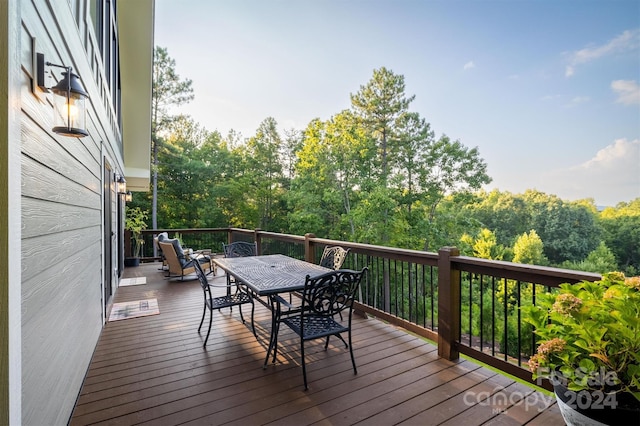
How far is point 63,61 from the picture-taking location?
6.31 ft

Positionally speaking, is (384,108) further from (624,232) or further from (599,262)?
(624,232)

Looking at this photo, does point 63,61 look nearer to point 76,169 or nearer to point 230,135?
point 76,169

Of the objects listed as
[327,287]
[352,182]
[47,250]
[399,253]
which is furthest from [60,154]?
[352,182]

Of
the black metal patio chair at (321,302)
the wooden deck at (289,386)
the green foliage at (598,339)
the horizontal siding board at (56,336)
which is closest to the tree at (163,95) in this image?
the wooden deck at (289,386)

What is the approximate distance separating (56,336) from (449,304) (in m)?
2.96

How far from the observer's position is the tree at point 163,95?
16.6 m

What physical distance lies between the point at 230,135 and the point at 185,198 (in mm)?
5925

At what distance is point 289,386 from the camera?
2498mm

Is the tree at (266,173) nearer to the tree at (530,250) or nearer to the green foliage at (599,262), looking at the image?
the tree at (530,250)

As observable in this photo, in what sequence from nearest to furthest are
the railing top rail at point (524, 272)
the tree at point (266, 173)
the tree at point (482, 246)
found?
the railing top rail at point (524, 272) < the tree at point (482, 246) < the tree at point (266, 173)

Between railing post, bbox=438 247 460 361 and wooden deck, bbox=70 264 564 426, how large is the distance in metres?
0.13

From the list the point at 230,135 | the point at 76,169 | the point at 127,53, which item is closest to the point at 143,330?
the point at 76,169

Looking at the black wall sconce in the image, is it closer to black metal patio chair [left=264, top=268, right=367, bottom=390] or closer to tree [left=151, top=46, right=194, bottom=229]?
black metal patio chair [left=264, top=268, right=367, bottom=390]

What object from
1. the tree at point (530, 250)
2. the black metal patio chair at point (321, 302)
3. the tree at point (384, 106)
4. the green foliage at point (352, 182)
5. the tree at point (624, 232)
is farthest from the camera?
the tree at point (530, 250)
